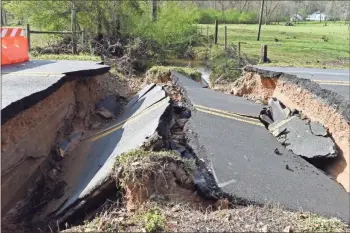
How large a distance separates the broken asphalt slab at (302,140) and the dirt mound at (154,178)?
2.48 metres

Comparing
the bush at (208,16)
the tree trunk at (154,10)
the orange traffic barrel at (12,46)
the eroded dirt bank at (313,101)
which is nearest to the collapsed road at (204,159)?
the eroded dirt bank at (313,101)

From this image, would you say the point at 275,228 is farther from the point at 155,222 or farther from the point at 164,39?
the point at 164,39

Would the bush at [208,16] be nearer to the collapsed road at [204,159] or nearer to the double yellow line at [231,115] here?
the double yellow line at [231,115]

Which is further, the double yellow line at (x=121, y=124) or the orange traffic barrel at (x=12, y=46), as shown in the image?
the orange traffic barrel at (x=12, y=46)

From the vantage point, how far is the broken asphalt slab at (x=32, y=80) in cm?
510

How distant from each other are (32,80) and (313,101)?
4.89 metres

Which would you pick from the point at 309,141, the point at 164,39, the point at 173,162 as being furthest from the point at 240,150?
the point at 164,39

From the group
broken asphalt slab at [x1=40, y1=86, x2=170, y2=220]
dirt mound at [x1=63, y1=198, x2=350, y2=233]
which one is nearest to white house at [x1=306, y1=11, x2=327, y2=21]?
broken asphalt slab at [x1=40, y1=86, x2=170, y2=220]

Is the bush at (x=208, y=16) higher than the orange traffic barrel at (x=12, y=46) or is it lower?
higher

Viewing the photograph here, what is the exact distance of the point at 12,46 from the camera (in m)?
8.70

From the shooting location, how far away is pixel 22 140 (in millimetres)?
5203

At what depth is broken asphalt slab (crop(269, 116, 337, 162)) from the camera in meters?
5.92

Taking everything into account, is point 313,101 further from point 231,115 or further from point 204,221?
point 204,221

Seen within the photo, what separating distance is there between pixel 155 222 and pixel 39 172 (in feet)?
9.41
